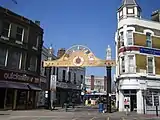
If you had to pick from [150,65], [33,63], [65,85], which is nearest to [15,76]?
[33,63]

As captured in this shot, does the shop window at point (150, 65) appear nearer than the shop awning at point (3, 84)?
No

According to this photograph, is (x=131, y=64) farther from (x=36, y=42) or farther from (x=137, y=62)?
(x=36, y=42)

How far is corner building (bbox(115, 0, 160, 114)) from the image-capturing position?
32.5 meters

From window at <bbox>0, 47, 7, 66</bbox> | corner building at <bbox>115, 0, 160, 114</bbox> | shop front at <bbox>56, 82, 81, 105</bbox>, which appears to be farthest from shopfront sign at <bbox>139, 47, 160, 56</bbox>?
shop front at <bbox>56, 82, 81, 105</bbox>

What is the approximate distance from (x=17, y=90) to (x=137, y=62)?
52.9ft

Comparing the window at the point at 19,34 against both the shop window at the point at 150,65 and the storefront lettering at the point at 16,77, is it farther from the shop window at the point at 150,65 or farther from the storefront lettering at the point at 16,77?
the shop window at the point at 150,65

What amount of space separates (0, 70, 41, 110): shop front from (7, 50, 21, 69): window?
113 cm

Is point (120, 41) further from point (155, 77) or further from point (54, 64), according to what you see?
point (54, 64)

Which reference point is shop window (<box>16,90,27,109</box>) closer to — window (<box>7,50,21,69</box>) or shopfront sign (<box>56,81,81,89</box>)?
window (<box>7,50,21,69</box>)

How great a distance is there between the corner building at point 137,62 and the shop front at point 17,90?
40.2 ft

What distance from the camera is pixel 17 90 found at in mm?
31891

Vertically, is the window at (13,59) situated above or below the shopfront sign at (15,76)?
above

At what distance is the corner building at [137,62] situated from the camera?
3247cm

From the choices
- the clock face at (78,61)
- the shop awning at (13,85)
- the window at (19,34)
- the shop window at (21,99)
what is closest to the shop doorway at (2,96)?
the shop awning at (13,85)
